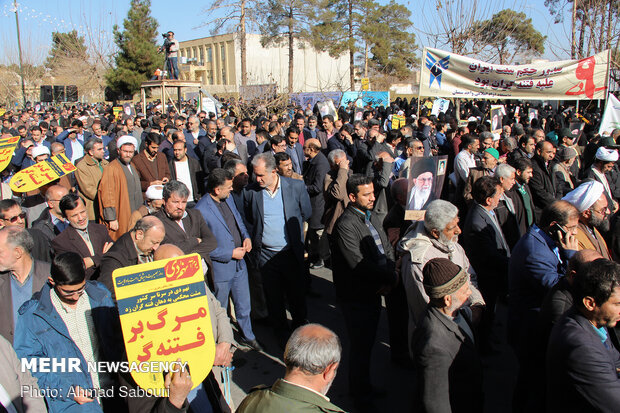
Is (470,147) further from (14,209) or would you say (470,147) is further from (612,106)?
(14,209)

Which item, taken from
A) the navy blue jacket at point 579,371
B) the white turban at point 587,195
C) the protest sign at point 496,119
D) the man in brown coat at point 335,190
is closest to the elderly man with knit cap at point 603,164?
the white turban at point 587,195

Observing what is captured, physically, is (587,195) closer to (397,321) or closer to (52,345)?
(397,321)

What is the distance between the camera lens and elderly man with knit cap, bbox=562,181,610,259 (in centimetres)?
421

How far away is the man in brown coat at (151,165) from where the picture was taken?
7.23 m

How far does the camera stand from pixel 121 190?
6.56 meters

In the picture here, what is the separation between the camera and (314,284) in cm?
693

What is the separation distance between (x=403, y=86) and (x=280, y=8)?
25919mm

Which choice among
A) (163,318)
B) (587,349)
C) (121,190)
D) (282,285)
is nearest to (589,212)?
(587,349)

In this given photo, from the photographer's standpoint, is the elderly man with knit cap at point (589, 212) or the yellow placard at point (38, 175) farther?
the yellow placard at point (38, 175)

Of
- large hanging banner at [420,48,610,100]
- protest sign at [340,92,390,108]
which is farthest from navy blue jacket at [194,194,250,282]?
protest sign at [340,92,390,108]

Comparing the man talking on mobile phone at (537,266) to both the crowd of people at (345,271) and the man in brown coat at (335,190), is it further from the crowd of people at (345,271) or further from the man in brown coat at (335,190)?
the man in brown coat at (335,190)

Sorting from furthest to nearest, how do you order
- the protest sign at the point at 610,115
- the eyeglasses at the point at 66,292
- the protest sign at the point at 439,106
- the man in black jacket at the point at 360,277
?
1. the protest sign at the point at 439,106
2. the protest sign at the point at 610,115
3. the man in black jacket at the point at 360,277
4. the eyeglasses at the point at 66,292

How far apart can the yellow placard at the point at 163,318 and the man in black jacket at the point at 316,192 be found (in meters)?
4.27

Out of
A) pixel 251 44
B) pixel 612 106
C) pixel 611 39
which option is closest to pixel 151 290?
pixel 612 106
